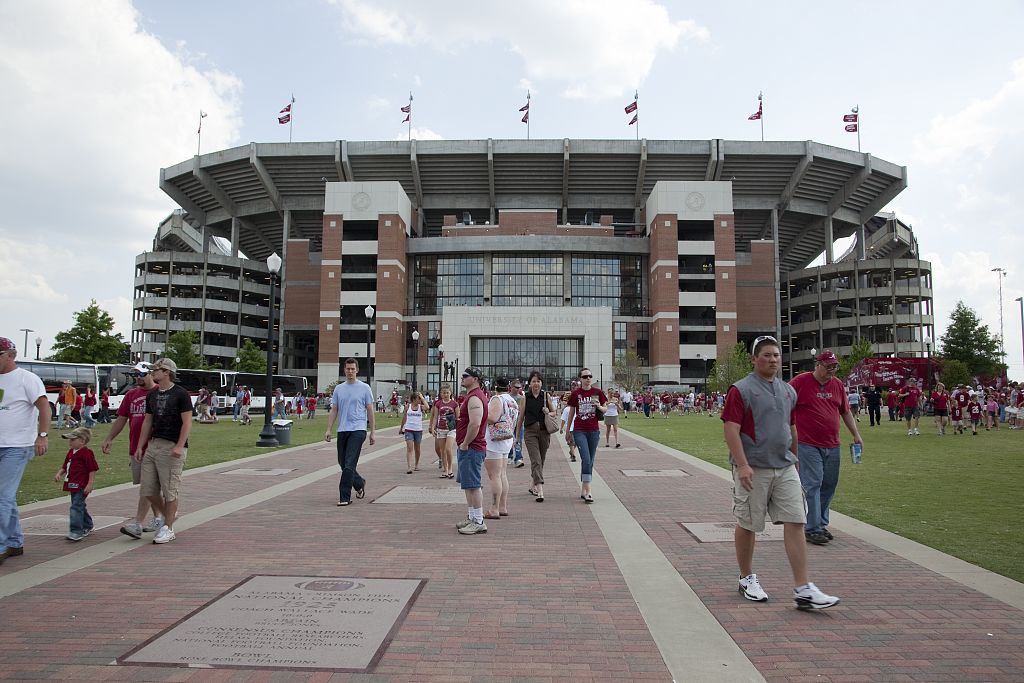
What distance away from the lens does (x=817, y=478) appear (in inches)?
288

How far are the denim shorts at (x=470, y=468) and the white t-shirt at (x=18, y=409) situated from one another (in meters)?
4.18

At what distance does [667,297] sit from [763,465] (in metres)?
71.1

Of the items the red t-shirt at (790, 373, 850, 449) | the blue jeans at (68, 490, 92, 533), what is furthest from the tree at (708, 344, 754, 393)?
the blue jeans at (68, 490, 92, 533)

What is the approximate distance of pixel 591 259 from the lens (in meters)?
80.8

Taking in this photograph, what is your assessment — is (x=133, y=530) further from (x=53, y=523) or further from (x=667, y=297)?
(x=667, y=297)

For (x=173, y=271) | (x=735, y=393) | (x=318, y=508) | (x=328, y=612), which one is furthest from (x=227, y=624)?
(x=173, y=271)

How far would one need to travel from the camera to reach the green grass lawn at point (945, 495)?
7.12 m

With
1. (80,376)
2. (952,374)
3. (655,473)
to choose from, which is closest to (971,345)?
(952,374)

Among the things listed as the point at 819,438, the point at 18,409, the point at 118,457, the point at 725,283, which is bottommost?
the point at 118,457

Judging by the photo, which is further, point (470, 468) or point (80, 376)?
point (80, 376)

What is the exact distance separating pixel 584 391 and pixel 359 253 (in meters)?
69.5

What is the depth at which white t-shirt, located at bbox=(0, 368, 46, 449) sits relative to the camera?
6.39m

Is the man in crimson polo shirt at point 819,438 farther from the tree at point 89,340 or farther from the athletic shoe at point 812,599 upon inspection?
the tree at point 89,340

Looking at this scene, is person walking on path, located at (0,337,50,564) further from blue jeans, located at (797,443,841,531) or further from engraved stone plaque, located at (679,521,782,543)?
blue jeans, located at (797,443,841,531)
